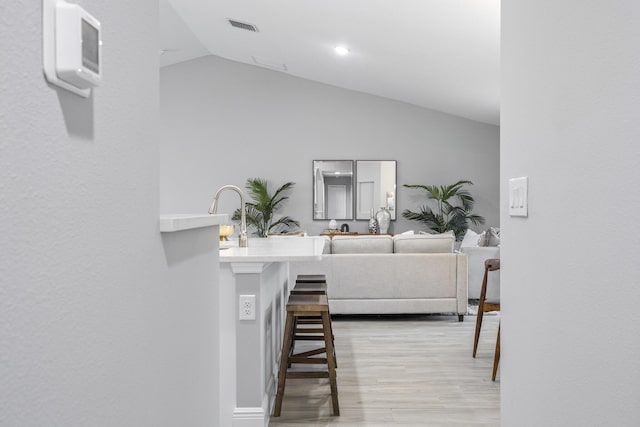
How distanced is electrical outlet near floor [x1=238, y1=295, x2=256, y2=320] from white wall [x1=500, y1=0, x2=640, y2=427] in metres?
1.26

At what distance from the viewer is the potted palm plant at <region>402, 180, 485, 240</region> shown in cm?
805

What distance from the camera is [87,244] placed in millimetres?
679

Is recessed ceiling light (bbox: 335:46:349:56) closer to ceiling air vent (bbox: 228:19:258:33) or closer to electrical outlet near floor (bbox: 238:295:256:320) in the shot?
ceiling air vent (bbox: 228:19:258:33)

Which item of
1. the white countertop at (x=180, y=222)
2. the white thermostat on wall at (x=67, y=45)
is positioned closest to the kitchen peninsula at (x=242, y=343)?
the white countertop at (x=180, y=222)

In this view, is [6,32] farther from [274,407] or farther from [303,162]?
[303,162]

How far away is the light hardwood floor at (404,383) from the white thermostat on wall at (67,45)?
8.08ft

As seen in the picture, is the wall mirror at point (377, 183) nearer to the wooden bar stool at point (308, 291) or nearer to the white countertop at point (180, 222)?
the wooden bar stool at point (308, 291)

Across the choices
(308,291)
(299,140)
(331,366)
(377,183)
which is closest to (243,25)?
(299,140)

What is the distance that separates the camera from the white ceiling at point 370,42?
5.00m

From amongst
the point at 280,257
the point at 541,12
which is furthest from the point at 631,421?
the point at 280,257

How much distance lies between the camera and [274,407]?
2857 mm

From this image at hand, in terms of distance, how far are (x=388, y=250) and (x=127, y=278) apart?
14.8ft

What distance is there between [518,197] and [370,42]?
4.78 m

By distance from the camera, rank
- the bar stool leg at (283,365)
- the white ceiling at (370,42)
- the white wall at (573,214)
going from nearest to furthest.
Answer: the white wall at (573,214) < the bar stool leg at (283,365) < the white ceiling at (370,42)
